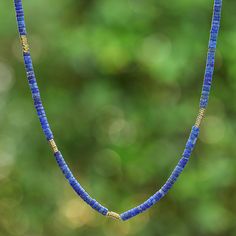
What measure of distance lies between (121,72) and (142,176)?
356mm

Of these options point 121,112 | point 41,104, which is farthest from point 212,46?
point 121,112

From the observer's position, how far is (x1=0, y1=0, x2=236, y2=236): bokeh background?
1.82 meters

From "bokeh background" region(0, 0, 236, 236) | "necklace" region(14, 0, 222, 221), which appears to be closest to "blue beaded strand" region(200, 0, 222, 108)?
"necklace" region(14, 0, 222, 221)

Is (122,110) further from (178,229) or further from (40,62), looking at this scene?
(178,229)

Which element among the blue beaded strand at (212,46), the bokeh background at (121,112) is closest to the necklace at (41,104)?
the blue beaded strand at (212,46)

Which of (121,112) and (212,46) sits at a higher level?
(212,46)

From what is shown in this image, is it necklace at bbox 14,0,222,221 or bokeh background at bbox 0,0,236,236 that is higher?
necklace at bbox 14,0,222,221

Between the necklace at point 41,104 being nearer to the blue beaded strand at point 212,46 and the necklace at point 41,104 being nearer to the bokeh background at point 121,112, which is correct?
the blue beaded strand at point 212,46

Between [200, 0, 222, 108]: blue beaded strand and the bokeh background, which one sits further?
the bokeh background

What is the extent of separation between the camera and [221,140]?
6.13 ft

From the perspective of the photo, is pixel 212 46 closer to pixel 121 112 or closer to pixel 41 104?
pixel 41 104

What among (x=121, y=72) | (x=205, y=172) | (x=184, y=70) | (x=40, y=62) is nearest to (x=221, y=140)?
(x=205, y=172)

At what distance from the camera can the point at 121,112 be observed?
74.8 inches

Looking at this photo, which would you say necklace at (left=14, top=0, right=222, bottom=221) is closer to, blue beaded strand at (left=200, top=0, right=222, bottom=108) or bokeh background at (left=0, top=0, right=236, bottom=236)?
blue beaded strand at (left=200, top=0, right=222, bottom=108)
